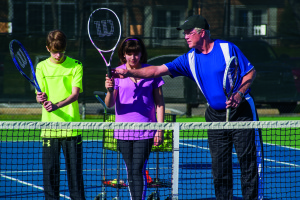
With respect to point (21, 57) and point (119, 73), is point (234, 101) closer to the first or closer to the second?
point (119, 73)

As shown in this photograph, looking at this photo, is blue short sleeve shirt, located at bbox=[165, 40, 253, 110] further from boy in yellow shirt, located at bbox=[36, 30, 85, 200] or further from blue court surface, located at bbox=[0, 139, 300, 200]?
boy in yellow shirt, located at bbox=[36, 30, 85, 200]

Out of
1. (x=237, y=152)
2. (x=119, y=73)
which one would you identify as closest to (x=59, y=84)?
(x=119, y=73)

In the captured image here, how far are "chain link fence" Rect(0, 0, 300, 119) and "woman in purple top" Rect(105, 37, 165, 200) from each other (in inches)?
224

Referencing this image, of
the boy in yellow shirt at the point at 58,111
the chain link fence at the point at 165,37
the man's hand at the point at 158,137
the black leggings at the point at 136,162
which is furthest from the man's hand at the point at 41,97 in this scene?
the chain link fence at the point at 165,37

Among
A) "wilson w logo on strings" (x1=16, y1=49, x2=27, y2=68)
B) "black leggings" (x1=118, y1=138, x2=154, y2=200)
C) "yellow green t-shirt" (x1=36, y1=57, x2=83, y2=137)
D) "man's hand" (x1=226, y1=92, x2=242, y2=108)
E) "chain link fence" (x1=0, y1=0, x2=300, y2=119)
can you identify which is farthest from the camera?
"chain link fence" (x1=0, y1=0, x2=300, y2=119)

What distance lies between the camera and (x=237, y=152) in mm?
3305

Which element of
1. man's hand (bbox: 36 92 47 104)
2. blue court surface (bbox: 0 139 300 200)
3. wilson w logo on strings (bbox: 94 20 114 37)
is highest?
wilson w logo on strings (bbox: 94 20 114 37)

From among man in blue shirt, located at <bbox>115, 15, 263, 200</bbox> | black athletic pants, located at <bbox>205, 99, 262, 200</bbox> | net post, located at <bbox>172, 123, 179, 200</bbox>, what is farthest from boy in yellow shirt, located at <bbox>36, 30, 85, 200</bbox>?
black athletic pants, located at <bbox>205, 99, 262, 200</bbox>

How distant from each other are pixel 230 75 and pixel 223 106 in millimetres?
232

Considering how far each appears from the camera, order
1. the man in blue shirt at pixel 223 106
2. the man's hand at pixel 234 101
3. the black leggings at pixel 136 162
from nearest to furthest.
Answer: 1. the man's hand at pixel 234 101
2. the man in blue shirt at pixel 223 106
3. the black leggings at pixel 136 162

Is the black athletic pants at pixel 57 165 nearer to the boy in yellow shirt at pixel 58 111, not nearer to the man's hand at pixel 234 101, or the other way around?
the boy in yellow shirt at pixel 58 111

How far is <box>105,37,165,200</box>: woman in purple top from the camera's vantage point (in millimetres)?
3412

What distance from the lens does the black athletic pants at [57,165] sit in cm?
345

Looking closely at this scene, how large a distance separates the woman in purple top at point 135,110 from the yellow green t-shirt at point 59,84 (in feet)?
1.00
